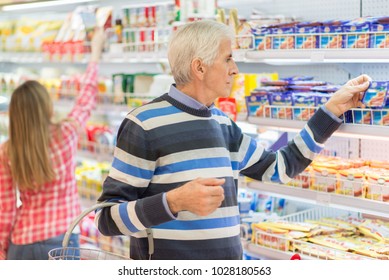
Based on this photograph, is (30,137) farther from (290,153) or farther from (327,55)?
(327,55)

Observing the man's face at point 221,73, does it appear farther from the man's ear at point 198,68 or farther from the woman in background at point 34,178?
the woman in background at point 34,178

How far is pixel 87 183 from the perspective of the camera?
15.9ft

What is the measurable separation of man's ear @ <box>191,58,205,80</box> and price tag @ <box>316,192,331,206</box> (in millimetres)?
Result: 899

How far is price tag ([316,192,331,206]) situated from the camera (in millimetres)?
3023

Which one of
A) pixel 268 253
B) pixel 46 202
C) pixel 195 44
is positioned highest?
pixel 195 44

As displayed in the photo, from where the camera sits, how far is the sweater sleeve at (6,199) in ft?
11.3

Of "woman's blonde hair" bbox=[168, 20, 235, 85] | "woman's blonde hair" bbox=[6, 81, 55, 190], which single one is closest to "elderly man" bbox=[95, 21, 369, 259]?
"woman's blonde hair" bbox=[168, 20, 235, 85]

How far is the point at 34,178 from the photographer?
3484mm

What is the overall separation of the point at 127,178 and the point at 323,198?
1023mm

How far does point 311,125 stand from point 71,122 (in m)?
1.54

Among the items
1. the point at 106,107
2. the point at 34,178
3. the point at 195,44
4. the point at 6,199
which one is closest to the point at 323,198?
the point at 195,44

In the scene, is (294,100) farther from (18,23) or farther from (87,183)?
(18,23)

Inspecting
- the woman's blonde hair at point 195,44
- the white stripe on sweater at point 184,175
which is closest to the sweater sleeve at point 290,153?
the white stripe on sweater at point 184,175
